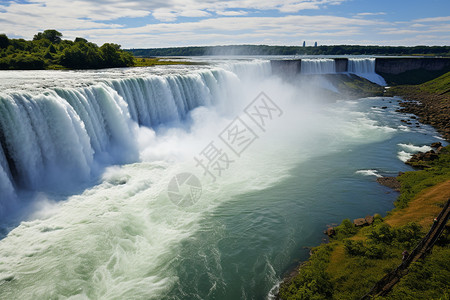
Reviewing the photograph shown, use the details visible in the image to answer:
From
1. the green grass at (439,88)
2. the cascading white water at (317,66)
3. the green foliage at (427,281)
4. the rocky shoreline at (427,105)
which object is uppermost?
the cascading white water at (317,66)

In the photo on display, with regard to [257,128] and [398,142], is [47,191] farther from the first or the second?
[398,142]

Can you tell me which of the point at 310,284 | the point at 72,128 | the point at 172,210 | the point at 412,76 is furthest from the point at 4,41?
the point at 412,76

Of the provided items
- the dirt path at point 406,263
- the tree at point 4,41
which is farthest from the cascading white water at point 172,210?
the tree at point 4,41

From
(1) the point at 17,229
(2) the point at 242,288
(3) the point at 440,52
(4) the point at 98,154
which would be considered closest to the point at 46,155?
(4) the point at 98,154

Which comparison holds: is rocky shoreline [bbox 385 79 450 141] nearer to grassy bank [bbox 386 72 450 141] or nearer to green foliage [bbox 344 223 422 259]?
grassy bank [bbox 386 72 450 141]

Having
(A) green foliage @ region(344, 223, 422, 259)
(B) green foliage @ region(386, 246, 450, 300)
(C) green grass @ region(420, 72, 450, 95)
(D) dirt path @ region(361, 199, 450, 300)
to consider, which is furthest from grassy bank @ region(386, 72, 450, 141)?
(B) green foliage @ region(386, 246, 450, 300)

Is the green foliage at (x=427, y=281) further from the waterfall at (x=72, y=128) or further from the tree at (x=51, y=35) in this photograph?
the tree at (x=51, y=35)

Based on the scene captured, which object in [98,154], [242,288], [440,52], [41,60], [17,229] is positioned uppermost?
[440,52]
